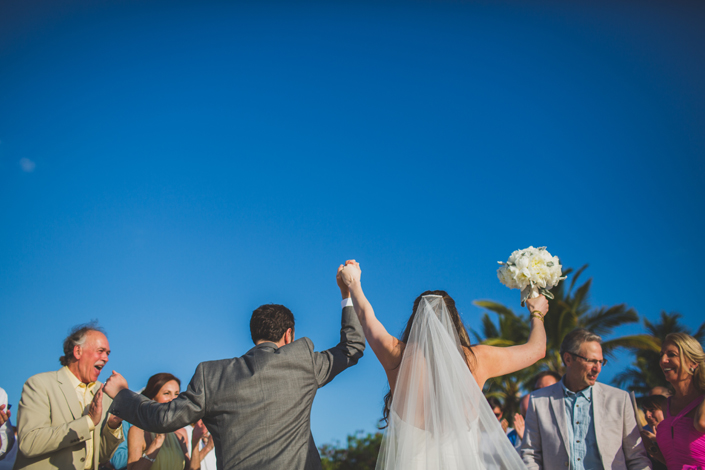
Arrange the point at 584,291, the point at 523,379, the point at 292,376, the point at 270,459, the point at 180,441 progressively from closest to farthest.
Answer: the point at 270,459 < the point at 292,376 < the point at 180,441 < the point at 584,291 < the point at 523,379

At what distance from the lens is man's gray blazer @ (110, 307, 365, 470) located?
11.4 feet

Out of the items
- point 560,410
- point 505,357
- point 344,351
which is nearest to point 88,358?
point 344,351

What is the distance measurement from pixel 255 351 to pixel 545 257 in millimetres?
2673

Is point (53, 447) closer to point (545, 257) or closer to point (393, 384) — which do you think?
point (393, 384)

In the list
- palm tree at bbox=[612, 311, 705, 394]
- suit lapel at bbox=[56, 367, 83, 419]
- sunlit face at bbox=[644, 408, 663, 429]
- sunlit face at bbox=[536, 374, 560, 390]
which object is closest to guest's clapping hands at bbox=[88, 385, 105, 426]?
suit lapel at bbox=[56, 367, 83, 419]

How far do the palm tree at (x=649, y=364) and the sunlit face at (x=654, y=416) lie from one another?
61.9 feet

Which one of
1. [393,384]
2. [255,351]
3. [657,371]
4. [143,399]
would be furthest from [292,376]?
[657,371]

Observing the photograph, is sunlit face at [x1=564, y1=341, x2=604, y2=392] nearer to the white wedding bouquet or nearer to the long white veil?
the white wedding bouquet

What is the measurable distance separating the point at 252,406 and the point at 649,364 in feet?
82.5

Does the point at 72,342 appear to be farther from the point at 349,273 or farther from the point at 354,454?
the point at 354,454

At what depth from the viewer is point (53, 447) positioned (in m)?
4.26

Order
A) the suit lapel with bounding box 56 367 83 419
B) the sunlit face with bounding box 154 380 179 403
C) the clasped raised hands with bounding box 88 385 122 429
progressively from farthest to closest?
the sunlit face with bounding box 154 380 179 403 < the suit lapel with bounding box 56 367 83 419 < the clasped raised hands with bounding box 88 385 122 429

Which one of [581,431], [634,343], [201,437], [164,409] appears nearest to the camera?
[164,409]

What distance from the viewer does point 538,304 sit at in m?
4.14
